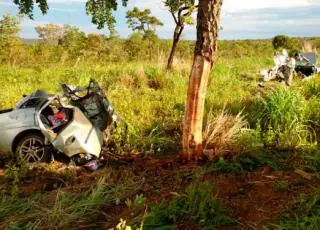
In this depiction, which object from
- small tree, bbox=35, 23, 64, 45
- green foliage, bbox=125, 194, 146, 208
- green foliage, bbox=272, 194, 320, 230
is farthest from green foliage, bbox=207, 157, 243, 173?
small tree, bbox=35, 23, 64, 45

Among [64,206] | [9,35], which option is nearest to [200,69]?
[64,206]

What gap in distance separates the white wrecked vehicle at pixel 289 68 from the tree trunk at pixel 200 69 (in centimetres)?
657

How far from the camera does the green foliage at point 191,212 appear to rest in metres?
4.40

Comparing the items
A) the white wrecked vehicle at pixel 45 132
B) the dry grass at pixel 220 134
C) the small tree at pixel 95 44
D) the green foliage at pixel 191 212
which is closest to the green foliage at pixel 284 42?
the small tree at pixel 95 44

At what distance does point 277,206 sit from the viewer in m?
4.64

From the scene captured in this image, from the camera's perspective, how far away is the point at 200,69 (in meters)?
6.01

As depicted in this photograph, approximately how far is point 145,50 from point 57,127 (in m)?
19.3

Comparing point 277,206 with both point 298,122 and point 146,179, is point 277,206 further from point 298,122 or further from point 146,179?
point 298,122

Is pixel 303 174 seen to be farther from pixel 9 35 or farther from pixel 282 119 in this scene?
pixel 9 35

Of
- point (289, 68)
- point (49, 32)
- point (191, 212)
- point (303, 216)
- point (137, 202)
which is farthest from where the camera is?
point (49, 32)

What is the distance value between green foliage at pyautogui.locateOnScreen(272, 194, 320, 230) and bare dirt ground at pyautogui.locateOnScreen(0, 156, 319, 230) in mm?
99

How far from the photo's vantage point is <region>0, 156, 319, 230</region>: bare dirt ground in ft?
15.0

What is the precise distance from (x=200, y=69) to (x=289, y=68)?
717cm

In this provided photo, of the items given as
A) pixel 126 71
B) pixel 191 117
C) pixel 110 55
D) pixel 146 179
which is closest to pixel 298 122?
pixel 191 117
